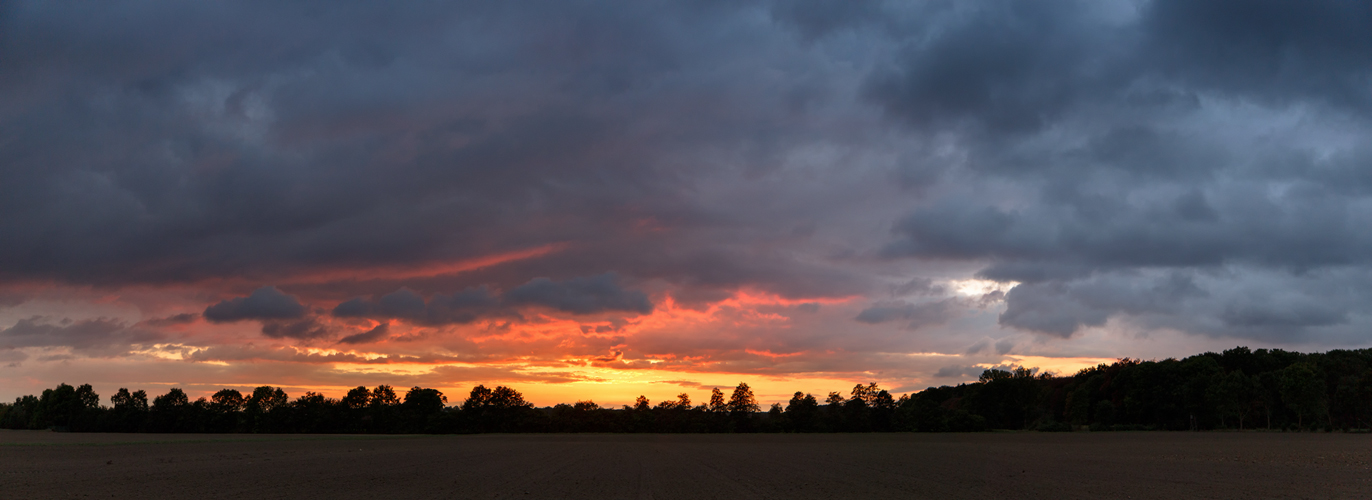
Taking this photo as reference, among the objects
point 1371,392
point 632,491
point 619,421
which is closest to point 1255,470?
point 632,491

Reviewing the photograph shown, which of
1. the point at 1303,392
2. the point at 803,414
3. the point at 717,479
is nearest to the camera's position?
the point at 717,479

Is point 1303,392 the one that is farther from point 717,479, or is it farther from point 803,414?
point 717,479

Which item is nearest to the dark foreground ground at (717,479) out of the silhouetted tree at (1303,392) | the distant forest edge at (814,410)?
the silhouetted tree at (1303,392)

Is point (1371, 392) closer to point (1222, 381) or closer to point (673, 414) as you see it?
point (1222, 381)

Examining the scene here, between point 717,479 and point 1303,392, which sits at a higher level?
point 1303,392

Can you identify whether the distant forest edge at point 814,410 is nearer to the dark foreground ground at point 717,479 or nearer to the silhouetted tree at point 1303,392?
the silhouetted tree at point 1303,392

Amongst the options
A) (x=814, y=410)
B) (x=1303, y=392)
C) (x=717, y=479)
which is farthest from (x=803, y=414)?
(x=717, y=479)

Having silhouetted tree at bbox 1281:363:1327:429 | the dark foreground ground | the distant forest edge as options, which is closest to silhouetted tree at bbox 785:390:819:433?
the distant forest edge

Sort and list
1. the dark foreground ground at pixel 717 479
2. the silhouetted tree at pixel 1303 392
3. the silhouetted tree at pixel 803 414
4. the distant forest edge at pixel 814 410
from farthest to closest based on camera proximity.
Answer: the silhouetted tree at pixel 803 414
the distant forest edge at pixel 814 410
the silhouetted tree at pixel 1303 392
the dark foreground ground at pixel 717 479

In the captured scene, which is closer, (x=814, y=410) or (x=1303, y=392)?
(x=1303, y=392)

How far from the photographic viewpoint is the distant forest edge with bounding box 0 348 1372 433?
128 m

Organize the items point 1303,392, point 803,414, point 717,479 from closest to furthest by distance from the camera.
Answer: point 717,479
point 1303,392
point 803,414

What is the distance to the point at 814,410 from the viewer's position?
516 feet

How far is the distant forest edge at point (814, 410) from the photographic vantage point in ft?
418
